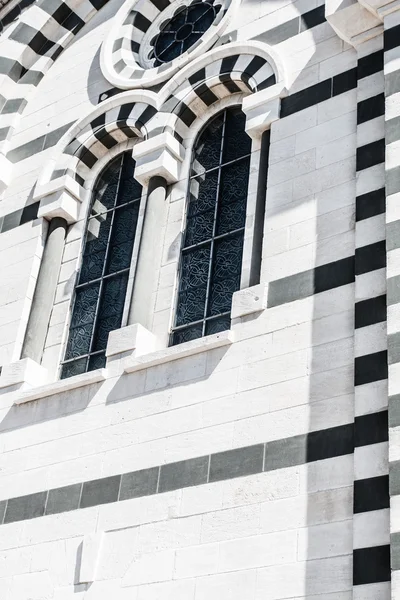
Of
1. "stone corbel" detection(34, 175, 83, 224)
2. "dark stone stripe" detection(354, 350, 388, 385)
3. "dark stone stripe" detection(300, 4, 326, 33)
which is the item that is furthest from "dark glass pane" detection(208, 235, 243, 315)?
"dark stone stripe" detection(300, 4, 326, 33)

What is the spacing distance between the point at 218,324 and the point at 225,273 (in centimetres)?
53

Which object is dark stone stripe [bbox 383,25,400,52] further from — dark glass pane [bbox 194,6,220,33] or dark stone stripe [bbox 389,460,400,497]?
dark stone stripe [bbox 389,460,400,497]

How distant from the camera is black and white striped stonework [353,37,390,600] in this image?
7.25 meters

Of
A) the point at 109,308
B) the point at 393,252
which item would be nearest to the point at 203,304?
the point at 109,308

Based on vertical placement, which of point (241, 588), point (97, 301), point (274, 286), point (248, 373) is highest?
point (97, 301)

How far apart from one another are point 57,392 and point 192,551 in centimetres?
224

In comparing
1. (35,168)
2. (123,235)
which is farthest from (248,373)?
(35,168)

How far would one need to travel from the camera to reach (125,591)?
8266 mm

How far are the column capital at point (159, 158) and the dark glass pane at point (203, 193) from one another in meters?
0.20

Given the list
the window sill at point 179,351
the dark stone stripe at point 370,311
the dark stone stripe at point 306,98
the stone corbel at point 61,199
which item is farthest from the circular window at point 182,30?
the dark stone stripe at point 370,311

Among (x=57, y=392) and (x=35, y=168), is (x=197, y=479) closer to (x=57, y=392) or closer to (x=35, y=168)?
(x=57, y=392)

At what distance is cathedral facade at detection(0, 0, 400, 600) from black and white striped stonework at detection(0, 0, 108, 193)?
3 centimetres

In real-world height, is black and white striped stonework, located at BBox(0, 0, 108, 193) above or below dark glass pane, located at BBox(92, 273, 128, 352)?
above

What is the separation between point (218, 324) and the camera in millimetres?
9664
